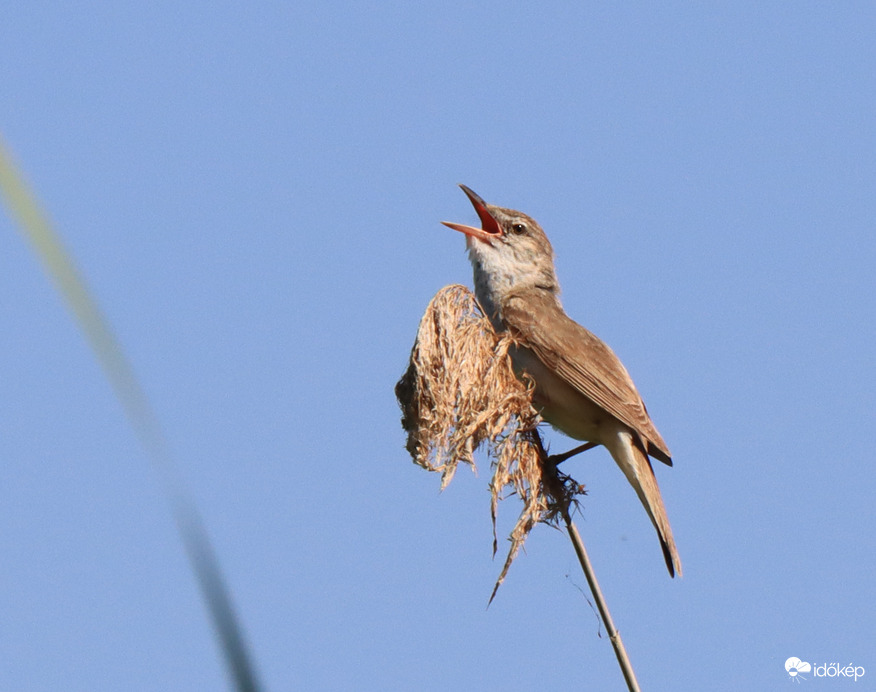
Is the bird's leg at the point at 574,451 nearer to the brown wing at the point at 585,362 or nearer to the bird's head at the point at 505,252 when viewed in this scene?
the brown wing at the point at 585,362

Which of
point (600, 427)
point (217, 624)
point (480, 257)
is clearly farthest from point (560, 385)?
point (217, 624)

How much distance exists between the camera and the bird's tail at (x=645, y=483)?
408 centimetres

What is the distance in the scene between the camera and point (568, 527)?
3.03 m

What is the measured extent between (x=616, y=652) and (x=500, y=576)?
1.62ft

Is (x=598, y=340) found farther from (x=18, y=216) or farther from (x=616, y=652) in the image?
(x=18, y=216)

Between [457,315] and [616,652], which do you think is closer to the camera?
[616,652]

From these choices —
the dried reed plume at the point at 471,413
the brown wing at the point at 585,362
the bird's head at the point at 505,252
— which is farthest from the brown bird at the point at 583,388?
the dried reed plume at the point at 471,413

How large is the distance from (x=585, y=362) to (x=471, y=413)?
1397 millimetres

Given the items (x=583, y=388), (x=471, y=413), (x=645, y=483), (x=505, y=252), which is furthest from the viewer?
(x=505, y=252)

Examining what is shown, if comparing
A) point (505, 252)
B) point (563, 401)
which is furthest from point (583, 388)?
point (505, 252)

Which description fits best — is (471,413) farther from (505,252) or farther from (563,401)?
(505,252)

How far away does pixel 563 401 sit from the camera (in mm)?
4609

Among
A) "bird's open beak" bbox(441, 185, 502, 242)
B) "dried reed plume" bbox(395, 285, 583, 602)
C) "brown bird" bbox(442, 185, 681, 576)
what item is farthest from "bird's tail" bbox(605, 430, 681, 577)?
"bird's open beak" bbox(441, 185, 502, 242)

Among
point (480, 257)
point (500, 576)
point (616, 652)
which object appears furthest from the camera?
point (480, 257)
